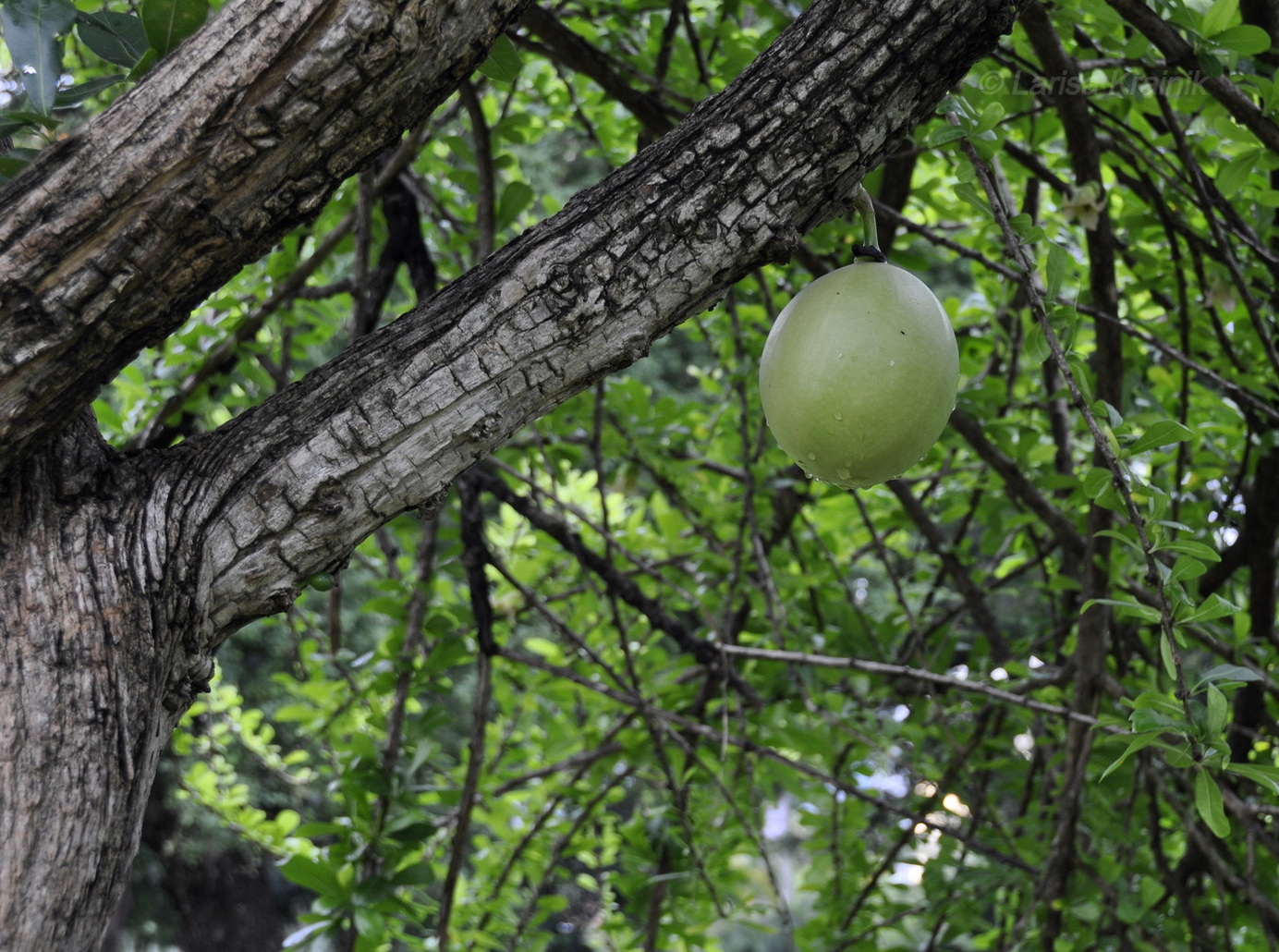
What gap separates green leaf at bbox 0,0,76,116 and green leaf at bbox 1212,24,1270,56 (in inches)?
40.7

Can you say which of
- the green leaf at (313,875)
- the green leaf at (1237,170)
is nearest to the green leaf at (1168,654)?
the green leaf at (1237,170)

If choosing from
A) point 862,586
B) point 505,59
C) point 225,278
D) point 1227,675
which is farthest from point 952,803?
point 225,278

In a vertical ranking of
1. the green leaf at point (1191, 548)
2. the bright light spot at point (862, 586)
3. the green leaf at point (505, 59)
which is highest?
the bright light spot at point (862, 586)

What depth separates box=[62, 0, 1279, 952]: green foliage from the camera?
4.54ft

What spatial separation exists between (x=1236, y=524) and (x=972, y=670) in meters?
0.53

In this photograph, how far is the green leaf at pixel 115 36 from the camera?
813 millimetres

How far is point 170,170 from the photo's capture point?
66cm

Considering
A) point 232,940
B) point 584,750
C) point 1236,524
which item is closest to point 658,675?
point 584,750

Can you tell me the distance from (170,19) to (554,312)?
37 centimetres

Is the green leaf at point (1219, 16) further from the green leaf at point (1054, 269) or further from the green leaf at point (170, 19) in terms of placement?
the green leaf at point (170, 19)

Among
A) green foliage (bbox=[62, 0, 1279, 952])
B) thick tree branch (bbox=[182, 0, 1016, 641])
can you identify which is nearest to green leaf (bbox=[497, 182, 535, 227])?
green foliage (bbox=[62, 0, 1279, 952])

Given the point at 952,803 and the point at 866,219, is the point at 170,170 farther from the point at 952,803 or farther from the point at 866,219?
the point at 952,803

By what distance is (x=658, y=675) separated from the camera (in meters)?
2.04

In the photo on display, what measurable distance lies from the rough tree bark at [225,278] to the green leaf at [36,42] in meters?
0.14
